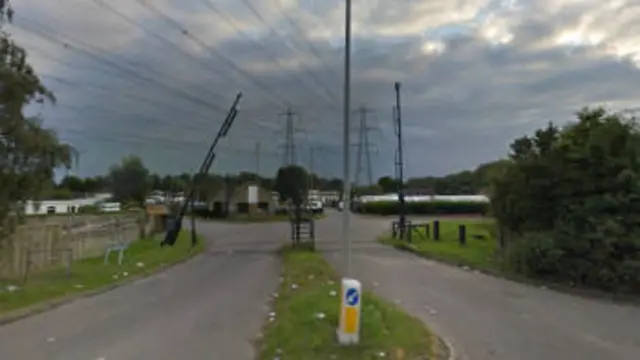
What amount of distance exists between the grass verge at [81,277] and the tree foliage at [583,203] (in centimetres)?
1243

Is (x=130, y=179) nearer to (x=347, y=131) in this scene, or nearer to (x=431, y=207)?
(x=431, y=207)

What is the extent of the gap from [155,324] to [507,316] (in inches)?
265

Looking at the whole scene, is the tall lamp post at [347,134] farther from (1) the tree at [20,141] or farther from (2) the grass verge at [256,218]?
(2) the grass verge at [256,218]

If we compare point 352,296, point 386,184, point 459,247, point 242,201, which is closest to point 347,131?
point 352,296

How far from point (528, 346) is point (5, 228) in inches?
492

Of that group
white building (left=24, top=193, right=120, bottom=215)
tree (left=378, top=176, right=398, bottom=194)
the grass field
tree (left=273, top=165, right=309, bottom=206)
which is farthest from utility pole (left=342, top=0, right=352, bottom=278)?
tree (left=378, top=176, right=398, bottom=194)

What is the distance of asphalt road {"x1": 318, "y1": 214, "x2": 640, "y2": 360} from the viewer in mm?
11211

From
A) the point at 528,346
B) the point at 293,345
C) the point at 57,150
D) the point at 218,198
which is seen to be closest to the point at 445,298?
the point at 528,346

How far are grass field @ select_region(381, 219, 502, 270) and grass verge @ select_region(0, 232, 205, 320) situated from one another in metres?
10.8

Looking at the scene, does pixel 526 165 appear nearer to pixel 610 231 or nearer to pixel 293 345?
pixel 610 231

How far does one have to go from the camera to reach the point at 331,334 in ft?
35.8

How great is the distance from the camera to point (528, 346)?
37.4 ft

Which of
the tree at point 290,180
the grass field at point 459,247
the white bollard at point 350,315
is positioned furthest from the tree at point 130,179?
the white bollard at point 350,315

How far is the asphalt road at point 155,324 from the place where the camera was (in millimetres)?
10867
